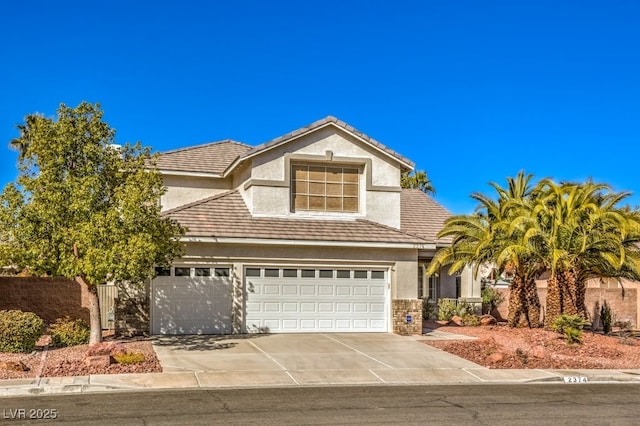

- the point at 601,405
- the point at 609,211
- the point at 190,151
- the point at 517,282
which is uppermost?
the point at 190,151

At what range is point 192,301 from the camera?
22.1m

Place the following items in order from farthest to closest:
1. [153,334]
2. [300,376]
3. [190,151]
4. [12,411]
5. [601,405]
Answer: [190,151]
[153,334]
[300,376]
[601,405]
[12,411]

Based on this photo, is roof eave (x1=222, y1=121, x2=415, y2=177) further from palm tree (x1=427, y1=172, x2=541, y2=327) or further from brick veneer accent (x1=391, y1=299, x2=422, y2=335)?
brick veneer accent (x1=391, y1=299, x2=422, y2=335)

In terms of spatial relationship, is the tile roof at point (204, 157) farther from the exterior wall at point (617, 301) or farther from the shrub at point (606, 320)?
the shrub at point (606, 320)

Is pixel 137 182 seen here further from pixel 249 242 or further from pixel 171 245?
pixel 249 242

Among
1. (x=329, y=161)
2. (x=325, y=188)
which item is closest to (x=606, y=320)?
(x=325, y=188)

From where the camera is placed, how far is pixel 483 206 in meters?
26.6

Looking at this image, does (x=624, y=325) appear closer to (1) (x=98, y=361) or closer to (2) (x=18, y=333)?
(1) (x=98, y=361)

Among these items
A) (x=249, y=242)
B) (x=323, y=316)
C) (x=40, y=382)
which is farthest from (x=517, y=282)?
(x=40, y=382)

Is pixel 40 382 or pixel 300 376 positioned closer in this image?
pixel 40 382

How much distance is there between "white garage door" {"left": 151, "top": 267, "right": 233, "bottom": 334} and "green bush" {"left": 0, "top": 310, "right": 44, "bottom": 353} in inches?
164

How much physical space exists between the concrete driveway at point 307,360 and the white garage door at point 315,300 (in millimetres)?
882

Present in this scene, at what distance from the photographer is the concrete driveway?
611 inches

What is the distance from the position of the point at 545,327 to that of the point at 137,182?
1501 cm
